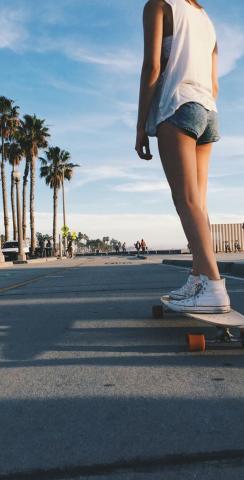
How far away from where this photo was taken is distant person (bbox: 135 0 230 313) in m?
3.12

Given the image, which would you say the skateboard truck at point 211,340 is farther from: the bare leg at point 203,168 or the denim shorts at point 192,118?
the denim shorts at point 192,118

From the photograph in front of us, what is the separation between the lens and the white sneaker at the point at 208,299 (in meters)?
2.96

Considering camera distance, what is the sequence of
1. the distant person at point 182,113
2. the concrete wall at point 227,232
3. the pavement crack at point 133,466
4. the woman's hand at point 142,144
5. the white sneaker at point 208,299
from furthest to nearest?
1. the concrete wall at point 227,232
2. the woman's hand at point 142,144
3. the distant person at point 182,113
4. the white sneaker at point 208,299
5. the pavement crack at point 133,466

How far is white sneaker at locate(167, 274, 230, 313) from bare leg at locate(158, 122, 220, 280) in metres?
0.10

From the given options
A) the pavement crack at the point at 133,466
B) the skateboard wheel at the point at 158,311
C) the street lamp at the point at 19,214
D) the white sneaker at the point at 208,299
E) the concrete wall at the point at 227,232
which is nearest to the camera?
the pavement crack at the point at 133,466

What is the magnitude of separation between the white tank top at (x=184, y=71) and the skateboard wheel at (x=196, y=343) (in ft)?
4.13

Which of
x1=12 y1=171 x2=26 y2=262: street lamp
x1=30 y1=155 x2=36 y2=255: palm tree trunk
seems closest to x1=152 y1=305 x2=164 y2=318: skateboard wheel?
x1=12 y1=171 x2=26 y2=262: street lamp

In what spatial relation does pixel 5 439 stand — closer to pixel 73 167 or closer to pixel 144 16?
pixel 144 16

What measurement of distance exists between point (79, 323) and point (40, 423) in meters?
2.22

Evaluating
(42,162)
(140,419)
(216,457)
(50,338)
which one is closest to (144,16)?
(50,338)

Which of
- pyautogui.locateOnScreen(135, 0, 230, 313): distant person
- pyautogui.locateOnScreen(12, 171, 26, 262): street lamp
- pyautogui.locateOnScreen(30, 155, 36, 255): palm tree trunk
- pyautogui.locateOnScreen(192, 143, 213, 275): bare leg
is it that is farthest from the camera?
pyautogui.locateOnScreen(30, 155, 36, 255): palm tree trunk

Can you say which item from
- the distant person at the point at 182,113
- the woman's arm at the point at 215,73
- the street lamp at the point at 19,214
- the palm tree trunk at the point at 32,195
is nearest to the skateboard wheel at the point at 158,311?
the distant person at the point at 182,113

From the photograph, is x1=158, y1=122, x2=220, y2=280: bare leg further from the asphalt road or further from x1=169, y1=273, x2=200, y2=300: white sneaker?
the asphalt road

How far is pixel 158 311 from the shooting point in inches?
160
